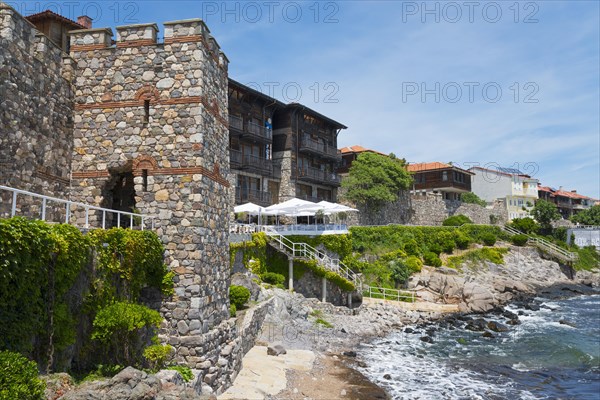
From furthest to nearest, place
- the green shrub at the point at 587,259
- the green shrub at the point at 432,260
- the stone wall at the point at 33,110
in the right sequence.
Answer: the green shrub at the point at 587,259, the green shrub at the point at 432,260, the stone wall at the point at 33,110

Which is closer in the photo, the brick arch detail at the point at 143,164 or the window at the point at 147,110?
the brick arch detail at the point at 143,164

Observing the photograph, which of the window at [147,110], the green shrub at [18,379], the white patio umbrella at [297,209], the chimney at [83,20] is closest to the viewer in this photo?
the green shrub at [18,379]

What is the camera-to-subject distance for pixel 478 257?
43906mm

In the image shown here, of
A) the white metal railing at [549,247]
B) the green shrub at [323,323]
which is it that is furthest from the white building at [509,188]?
the green shrub at [323,323]

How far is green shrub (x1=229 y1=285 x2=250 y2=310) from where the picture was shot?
1864 centimetres

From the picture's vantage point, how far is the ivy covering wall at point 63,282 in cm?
703

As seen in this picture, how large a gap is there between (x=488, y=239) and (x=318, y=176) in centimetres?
1937

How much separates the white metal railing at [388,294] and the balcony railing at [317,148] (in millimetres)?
17424

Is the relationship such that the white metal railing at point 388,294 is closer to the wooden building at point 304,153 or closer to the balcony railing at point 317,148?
the wooden building at point 304,153

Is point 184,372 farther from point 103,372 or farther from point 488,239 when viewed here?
point 488,239

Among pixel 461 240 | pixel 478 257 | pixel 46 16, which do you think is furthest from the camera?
pixel 461 240

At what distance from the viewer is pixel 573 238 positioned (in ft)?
194

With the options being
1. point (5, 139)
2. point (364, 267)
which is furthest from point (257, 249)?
point (5, 139)

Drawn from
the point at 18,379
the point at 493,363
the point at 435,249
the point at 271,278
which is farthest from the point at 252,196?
the point at 18,379
